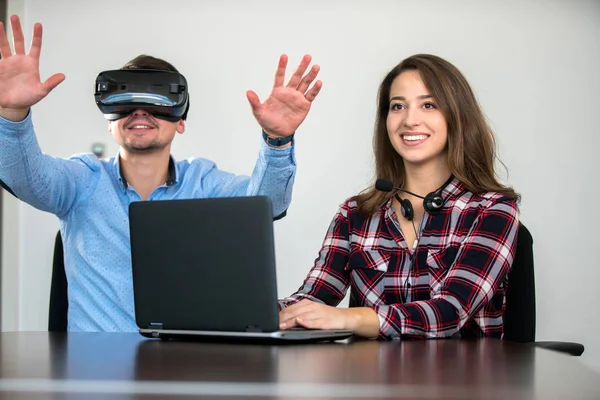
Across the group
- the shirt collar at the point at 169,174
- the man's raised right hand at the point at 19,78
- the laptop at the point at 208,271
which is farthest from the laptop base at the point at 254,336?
the shirt collar at the point at 169,174

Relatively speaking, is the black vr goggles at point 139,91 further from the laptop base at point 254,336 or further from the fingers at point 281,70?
the laptop base at point 254,336

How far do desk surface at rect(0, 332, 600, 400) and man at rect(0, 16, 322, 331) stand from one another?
820mm

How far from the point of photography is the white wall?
3.16 meters

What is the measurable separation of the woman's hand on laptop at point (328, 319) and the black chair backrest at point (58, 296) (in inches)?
31.0

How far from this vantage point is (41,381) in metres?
0.84

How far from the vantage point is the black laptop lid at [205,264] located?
134cm

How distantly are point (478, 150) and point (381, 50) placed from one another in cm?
129

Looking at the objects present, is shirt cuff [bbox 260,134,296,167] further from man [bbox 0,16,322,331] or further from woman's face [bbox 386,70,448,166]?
woman's face [bbox 386,70,448,166]

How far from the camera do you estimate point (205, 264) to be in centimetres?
139

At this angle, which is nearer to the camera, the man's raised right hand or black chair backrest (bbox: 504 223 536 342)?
black chair backrest (bbox: 504 223 536 342)

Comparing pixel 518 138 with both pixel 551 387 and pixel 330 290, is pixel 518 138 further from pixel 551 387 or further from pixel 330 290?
pixel 551 387

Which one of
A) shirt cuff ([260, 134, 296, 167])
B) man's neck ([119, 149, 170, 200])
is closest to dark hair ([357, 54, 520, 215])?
shirt cuff ([260, 134, 296, 167])

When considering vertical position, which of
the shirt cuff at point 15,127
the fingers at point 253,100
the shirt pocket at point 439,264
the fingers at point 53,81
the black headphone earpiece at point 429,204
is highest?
the fingers at point 53,81

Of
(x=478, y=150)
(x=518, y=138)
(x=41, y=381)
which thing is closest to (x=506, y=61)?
(x=518, y=138)
